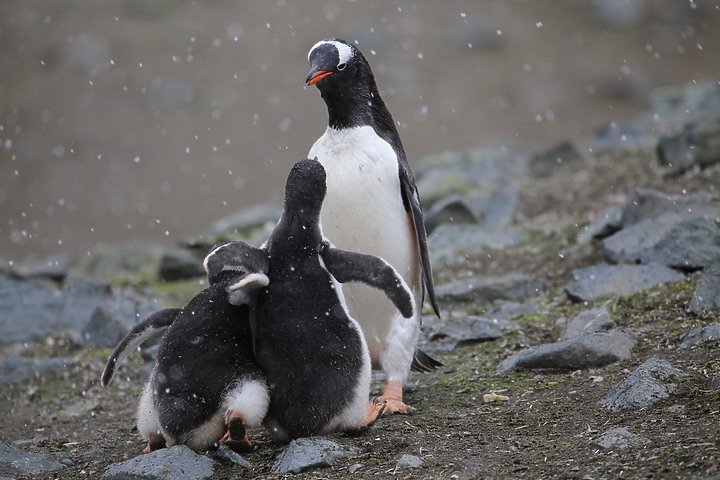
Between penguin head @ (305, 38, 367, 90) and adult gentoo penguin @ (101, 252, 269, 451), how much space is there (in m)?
1.10

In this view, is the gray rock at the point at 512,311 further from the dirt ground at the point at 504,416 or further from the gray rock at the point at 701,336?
the gray rock at the point at 701,336

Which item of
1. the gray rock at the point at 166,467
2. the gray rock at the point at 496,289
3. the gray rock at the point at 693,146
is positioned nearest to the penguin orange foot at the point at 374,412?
the gray rock at the point at 166,467

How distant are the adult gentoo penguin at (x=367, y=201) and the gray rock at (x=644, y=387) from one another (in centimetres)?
95

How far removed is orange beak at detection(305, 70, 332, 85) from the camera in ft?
12.6

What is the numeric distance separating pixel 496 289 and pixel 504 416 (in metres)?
2.32

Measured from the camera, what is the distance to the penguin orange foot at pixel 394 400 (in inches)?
143

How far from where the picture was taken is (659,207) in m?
5.76

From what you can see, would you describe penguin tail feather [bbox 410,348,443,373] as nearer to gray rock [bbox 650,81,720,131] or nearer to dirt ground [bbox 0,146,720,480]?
dirt ground [bbox 0,146,720,480]

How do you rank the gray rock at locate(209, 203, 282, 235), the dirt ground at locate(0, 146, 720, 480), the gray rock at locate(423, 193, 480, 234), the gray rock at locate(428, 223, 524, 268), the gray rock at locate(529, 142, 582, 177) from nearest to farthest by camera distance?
the dirt ground at locate(0, 146, 720, 480) < the gray rock at locate(428, 223, 524, 268) < the gray rock at locate(423, 193, 480, 234) < the gray rock at locate(209, 203, 282, 235) < the gray rock at locate(529, 142, 582, 177)

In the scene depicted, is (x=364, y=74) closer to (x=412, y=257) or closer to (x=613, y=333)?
(x=412, y=257)

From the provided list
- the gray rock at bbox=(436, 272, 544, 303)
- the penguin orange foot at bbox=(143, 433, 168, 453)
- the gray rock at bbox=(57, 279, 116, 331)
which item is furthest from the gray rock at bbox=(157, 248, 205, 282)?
the penguin orange foot at bbox=(143, 433, 168, 453)

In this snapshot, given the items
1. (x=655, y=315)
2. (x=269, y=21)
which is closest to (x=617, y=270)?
(x=655, y=315)

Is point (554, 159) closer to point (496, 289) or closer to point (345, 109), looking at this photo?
point (496, 289)

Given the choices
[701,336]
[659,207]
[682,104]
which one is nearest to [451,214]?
[659,207]
